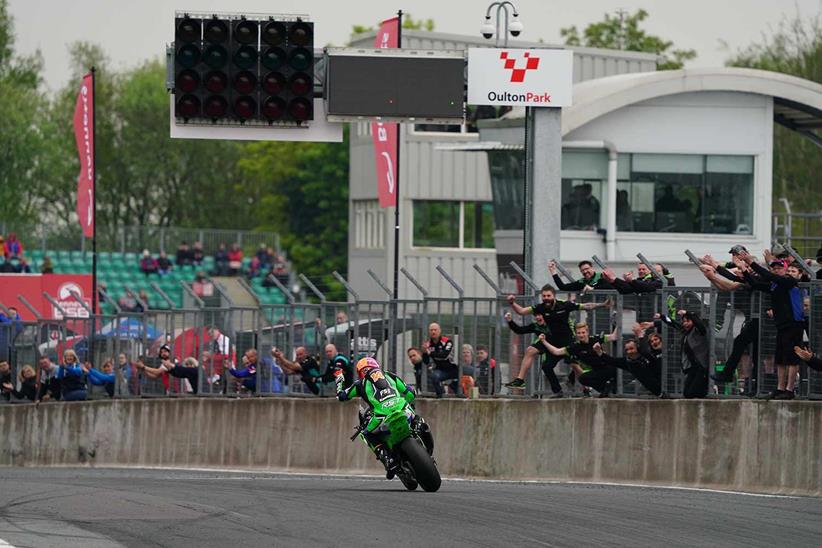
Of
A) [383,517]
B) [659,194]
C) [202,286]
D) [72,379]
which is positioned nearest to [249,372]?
[72,379]

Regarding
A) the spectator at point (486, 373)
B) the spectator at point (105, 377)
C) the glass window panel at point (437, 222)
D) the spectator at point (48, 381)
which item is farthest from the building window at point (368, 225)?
the spectator at point (486, 373)

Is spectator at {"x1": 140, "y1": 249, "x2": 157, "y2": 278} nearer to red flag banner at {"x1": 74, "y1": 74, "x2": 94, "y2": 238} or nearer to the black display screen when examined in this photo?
red flag banner at {"x1": 74, "y1": 74, "x2": 94, "y2": 238}

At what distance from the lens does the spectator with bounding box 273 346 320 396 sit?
24.3 metres

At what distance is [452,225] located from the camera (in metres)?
58.2

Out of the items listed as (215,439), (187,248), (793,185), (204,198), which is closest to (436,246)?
(187,248)

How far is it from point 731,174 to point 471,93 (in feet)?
46.8

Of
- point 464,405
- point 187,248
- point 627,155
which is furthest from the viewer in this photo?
point 187,248

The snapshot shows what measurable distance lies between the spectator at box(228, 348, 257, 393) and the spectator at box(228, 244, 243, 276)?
37.0 m

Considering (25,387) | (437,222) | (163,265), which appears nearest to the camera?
(25,387)

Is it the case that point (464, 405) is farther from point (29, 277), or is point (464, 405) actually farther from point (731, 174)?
point (29, 277)

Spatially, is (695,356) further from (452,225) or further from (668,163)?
(452,225)

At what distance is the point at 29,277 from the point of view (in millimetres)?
44344

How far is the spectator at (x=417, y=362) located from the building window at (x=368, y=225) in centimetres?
3716

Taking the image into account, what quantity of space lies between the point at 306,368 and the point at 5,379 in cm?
856
